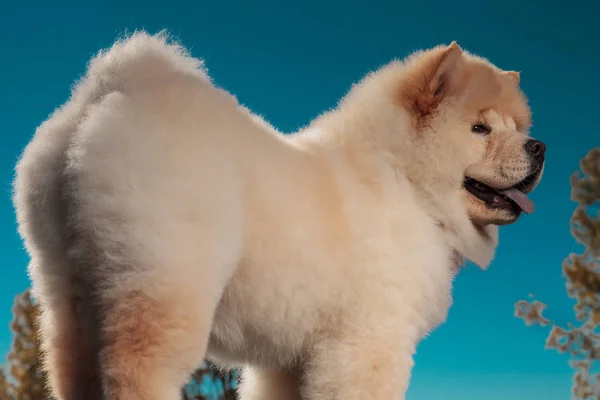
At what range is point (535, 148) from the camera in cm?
406

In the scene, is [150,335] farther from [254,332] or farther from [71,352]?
[71,352]

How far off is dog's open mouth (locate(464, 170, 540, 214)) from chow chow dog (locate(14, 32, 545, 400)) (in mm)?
13

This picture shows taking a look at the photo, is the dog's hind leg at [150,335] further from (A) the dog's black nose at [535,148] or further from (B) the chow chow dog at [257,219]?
(A) the dog's black nose at [535,148]

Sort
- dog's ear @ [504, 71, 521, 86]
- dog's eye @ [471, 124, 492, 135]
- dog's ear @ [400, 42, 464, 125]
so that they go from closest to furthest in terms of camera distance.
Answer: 1. dog's ear @ [400, 42, 464, 125]
2. dog's eye @ [471, 124, 492, 135]
3. dog's ear @ [504, 71, 521, 86]

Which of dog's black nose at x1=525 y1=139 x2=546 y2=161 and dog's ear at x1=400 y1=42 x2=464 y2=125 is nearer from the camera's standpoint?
dog's ear at x1=400 y1=42 x2=464 y2=125

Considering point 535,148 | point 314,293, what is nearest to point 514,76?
point 535,148

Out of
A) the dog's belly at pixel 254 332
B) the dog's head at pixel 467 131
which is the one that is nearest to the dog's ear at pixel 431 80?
the dog's head at pixel 467 131

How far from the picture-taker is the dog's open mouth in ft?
13.5

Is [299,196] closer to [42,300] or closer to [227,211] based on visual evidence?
[227,211]

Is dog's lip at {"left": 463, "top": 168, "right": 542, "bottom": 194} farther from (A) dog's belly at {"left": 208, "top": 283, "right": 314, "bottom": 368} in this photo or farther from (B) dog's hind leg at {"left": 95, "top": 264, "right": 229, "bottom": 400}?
(B) dog's hind leg at {"left": 95, "top": 264, "right": 229, "bottom": 400}

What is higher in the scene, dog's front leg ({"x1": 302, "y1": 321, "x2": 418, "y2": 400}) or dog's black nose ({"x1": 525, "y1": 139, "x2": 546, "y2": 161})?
dog's black nose ({"x1": 525, "y1": 139, "x2": 546, "y2": 161})

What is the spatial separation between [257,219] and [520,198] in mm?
1938

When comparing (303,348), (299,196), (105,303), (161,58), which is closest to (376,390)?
(303,348)

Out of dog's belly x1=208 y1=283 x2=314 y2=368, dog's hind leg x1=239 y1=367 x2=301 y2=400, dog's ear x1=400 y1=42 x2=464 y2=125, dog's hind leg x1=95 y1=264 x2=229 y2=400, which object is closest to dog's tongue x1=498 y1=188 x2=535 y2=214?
dog's ear x1=400 y1=42 x2=464 y2=125
